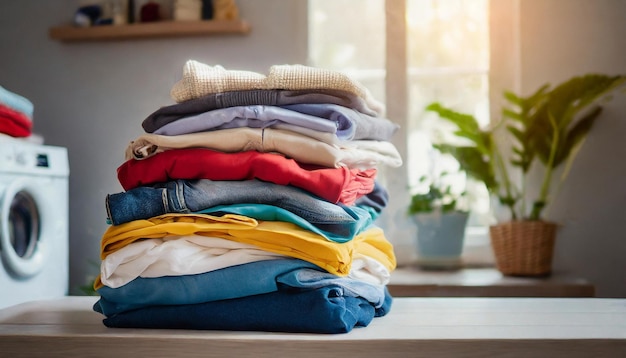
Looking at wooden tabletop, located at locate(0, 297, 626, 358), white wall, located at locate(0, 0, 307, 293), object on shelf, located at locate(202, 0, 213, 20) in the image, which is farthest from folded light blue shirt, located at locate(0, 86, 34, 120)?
wooden tabletop, located at locate(0, 297, 626, 358)

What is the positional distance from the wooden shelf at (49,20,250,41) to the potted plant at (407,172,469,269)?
3.13ft

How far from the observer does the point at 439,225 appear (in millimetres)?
2477

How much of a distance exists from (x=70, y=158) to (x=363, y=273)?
7.05 feet

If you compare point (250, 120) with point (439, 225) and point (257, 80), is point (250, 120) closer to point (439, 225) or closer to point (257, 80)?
point (257, 80)

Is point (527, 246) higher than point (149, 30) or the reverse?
the reverse

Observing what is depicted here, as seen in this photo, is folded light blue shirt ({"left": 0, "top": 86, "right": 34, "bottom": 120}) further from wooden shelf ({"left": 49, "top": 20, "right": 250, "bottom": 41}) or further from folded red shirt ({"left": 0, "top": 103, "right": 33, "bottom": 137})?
wooden shelf ({"left": 49, "top": 20, "right": 250, "bottom": 41})

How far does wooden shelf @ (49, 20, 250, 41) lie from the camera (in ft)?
8.86

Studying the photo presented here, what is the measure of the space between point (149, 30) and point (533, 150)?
59.5 inches

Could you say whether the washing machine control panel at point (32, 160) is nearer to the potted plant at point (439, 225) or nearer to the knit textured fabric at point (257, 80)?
the potted plant at point (439, 225)

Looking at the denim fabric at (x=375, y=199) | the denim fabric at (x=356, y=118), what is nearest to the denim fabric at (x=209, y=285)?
the denim fabric at (x=356, y=118)

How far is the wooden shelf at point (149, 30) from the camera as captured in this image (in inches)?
106

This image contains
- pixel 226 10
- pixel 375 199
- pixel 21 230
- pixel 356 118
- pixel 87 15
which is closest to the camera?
pixel 356 118

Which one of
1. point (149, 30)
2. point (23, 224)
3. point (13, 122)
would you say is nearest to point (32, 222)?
point (23, 224)

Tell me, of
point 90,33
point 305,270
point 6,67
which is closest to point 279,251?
point 305,270
